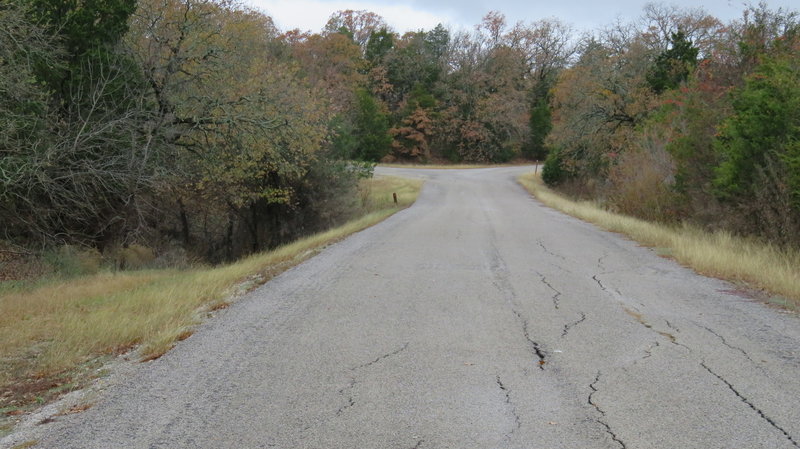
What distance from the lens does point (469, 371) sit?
5.00 m

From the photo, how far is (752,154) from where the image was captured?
13.1 m

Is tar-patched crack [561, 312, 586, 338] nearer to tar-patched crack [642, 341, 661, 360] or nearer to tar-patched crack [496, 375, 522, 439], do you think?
tar-patched crack [642, 341, 661, 360]

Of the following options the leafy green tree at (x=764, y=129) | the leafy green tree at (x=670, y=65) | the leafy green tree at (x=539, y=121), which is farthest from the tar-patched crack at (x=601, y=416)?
the leafy green tree at (x=539, y=121)

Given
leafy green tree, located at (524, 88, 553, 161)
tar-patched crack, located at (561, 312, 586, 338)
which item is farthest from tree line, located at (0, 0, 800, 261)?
leafy green tree, located at (524, 88, 553, 161)

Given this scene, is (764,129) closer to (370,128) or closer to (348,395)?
(348,395)

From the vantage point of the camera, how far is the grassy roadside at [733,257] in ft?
26.8

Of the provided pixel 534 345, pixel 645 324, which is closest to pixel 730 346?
pixel 645 324

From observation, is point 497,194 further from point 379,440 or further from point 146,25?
point 379,440

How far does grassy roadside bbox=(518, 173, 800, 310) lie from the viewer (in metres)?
8.16

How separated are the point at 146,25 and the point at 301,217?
10878 mm

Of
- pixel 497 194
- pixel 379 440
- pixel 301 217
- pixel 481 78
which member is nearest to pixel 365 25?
pixel 481 78

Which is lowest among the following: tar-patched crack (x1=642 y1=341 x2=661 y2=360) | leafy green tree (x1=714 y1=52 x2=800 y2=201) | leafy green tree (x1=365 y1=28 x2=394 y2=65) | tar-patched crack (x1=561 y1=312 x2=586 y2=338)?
tar-patched crack (x1=561 y1=312 x2=586 y2=338)

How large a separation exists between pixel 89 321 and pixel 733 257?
969 cm

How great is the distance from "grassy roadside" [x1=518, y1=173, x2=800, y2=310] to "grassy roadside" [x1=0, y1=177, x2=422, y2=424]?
689cm
